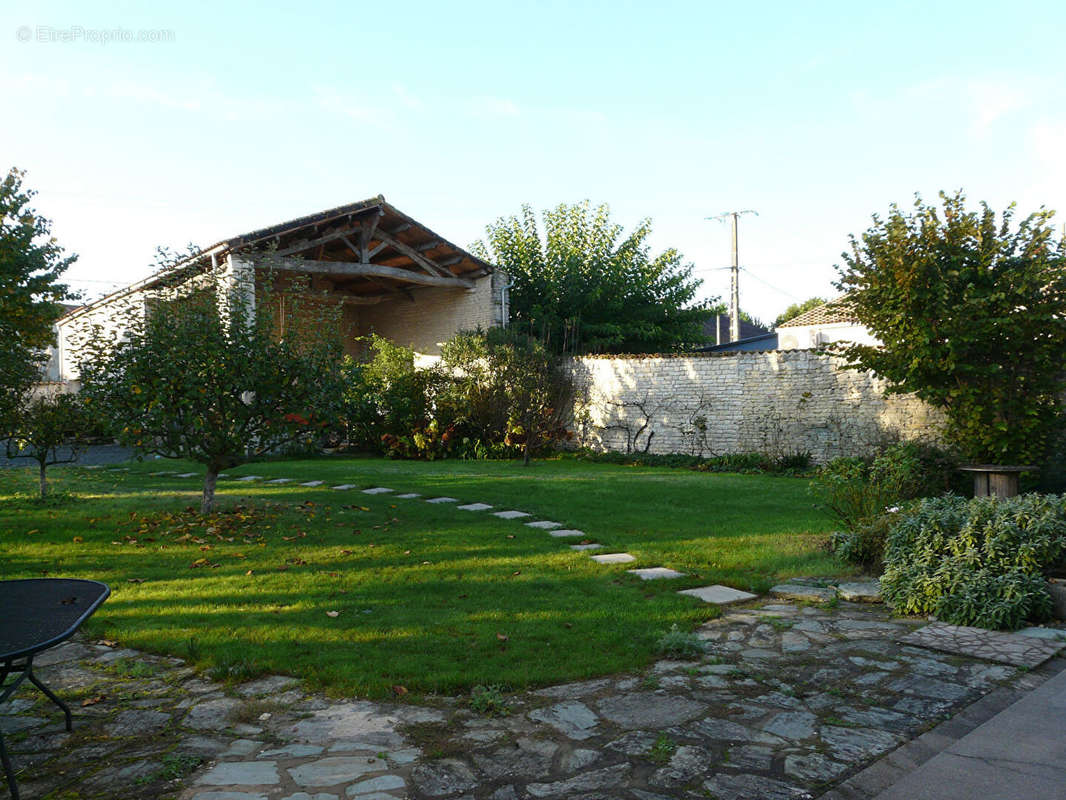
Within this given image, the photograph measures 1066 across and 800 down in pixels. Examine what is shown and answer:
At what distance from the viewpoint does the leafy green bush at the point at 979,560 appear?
3842 millimetres

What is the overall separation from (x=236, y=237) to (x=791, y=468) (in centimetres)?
1091

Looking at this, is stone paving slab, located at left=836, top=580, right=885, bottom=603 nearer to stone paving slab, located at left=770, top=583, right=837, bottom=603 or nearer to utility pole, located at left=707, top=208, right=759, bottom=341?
stone paving slab, located at left=770, top=583, right=837, bottom=603

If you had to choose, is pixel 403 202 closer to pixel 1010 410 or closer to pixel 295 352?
pixel 295 352

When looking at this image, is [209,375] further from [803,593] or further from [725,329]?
[725,329]

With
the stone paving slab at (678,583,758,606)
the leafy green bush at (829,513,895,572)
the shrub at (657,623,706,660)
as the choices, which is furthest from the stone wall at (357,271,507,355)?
the shrub at (657,623,706,660)

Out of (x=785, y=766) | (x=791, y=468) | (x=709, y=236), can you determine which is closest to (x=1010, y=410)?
(x=791, y=468)

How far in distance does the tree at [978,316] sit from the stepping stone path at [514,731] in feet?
18.8

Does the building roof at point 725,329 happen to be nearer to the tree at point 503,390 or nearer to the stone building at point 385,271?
the stone building at point 385,271

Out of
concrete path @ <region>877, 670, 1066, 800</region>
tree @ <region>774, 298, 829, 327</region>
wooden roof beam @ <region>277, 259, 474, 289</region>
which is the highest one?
tree @ <region>774, 298, 829, 327</region>

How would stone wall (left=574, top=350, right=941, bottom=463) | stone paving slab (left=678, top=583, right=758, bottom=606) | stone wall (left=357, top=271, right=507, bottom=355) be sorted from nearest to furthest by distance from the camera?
1. stone paving slab (left=678, top=583, right=758, bottom=606)
2. stone wall (left=574, top=350, right=941, bottom=463)
3. stone wall (left=357, top=271, right=507, bottom=355)

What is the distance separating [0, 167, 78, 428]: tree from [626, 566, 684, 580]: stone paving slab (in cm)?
503

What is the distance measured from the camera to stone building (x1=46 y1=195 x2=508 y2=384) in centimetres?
1484

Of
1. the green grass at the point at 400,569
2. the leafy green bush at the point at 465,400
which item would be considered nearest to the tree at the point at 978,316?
the green grass at the point at 400,569

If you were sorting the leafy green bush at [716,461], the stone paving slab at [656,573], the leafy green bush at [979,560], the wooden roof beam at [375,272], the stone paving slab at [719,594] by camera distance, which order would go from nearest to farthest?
the leafy green bush at [979,560]
the stone paving slab at [719,594]
the stone paving slab at [656,573]
the leafy green bush at [716,461]
the wooden roof beam at [375,272]
